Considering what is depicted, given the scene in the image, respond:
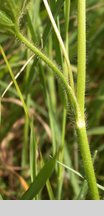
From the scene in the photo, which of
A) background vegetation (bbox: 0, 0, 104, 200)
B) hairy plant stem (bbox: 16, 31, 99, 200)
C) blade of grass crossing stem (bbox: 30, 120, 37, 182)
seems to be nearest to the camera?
hairy plant stem (bbox: 16, 31, 99, 200)

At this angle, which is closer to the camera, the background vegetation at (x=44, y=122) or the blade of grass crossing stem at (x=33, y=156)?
the blade of grass crossing stem at (x=33, y=156)

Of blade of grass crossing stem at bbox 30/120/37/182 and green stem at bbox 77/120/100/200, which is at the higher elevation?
blade of grass crossing stem at bbox 30/120/37/182

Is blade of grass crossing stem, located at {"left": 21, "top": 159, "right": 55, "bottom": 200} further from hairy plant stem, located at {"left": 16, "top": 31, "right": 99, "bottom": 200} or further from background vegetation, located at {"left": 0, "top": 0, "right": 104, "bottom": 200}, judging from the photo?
background vegetation, located at {"left": 0, "top": 0, "right": 104, "bottom": 200}

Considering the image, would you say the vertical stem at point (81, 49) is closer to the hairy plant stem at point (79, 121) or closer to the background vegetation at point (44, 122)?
the hairy plant stem at point (79, 121)

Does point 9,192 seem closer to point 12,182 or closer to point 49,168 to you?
point 12,182

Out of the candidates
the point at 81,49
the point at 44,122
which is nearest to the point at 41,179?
the point at 81,49

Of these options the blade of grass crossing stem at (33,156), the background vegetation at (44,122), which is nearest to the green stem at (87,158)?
the blade of grass crossing stem at (33,156)

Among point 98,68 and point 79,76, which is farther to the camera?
point 98,68

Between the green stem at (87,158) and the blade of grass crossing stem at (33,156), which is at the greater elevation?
the blade of grass crossing stem at (33,156)

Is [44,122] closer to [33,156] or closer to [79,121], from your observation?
[33,156]

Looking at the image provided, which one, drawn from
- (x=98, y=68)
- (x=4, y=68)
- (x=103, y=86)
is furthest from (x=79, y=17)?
(x=98, y=68)

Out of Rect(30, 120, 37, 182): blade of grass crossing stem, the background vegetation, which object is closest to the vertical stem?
Rect(30, 120, 37, 182): blade of grass crossing stem
